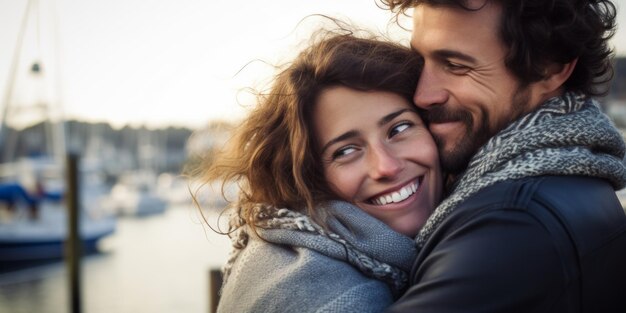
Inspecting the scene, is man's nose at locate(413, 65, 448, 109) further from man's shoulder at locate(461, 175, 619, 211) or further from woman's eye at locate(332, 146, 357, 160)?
man's shoulder at locate(461, 175, 619, 211)

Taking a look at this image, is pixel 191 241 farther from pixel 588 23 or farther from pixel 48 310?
pixel 588 23

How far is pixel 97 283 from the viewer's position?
19766 millimetres

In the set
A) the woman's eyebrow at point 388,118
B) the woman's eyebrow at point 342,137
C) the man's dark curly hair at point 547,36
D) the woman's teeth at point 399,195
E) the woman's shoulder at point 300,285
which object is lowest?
the woman's shoulder at point 300,285

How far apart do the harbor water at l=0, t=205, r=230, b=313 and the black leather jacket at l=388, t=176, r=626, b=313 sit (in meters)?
10.8

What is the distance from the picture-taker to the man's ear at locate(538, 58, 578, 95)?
219cm

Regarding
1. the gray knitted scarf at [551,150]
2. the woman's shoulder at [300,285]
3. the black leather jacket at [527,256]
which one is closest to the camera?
the black leather jacket at [527,256]

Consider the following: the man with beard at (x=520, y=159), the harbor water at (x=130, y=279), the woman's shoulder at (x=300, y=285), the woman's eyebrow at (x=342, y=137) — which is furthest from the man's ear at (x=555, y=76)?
the harbor water at (x=130, y=279)

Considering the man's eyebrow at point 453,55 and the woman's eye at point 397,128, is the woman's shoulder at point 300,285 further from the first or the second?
the man's eyebrow at point 453,55

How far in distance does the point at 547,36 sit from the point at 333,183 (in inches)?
40.1

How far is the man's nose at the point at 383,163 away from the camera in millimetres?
2293

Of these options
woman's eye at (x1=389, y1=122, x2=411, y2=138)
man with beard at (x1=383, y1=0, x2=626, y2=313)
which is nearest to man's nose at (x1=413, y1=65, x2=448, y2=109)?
man with beard at (x1=383, y1=0, x2=626, y2=313)

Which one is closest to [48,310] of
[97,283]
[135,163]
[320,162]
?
[97,283]

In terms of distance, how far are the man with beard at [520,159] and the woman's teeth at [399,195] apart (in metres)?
0.17

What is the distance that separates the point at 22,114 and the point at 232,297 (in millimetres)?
25453
